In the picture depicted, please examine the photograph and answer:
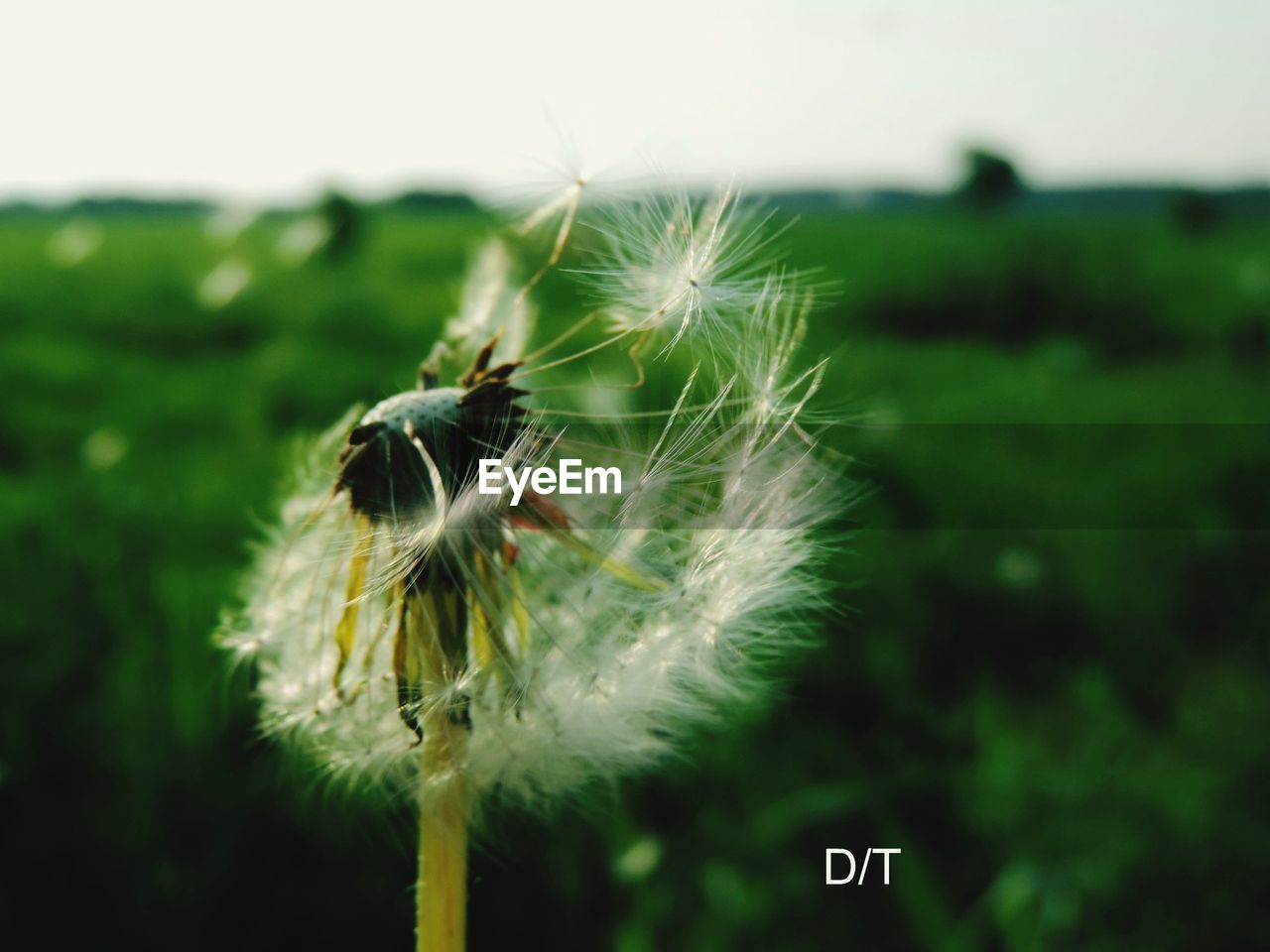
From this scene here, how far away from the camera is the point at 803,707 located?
2.64m

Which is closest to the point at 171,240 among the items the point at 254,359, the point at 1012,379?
the point at 254,359

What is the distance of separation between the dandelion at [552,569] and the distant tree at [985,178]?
60.3ft

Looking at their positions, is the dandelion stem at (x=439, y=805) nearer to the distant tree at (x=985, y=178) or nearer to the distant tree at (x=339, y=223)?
the distant tree at (x=339, y=223)

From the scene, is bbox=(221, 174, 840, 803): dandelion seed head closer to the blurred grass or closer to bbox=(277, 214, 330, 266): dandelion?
the blurred grass

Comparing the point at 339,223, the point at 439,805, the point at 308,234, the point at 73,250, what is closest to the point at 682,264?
the point at 439,805

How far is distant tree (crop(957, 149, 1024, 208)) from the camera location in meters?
18.2

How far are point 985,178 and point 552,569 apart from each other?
18.8 metres

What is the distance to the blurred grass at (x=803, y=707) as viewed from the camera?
1.80 meters

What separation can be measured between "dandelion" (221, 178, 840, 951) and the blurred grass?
123mm

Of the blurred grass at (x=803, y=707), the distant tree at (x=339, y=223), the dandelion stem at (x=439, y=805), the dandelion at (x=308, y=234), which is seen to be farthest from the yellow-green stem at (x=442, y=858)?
the distant tree at (x=339, y=223)

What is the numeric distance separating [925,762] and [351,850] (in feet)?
3.71

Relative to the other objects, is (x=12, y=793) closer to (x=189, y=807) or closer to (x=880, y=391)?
(x=189, y=807)

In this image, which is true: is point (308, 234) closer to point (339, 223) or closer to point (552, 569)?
point (339, 223)

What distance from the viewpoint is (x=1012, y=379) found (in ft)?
20.1
